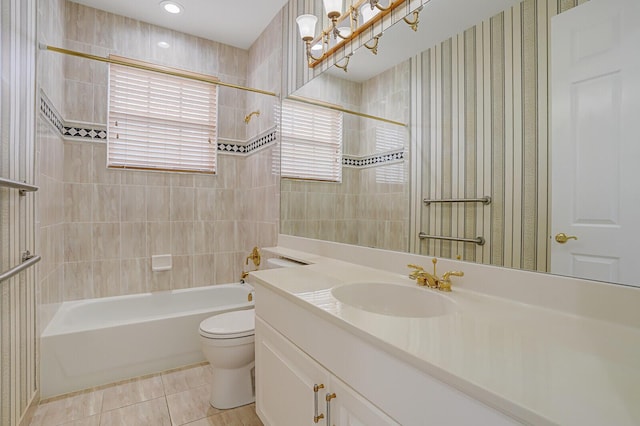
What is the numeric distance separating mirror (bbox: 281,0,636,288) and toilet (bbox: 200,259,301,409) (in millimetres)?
848

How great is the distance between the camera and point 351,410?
0.84 metres

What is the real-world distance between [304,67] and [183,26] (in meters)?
1.40

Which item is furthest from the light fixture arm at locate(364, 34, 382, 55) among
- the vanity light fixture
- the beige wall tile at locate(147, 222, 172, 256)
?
the beige wall tile at locate(147, 222, 172, 256)

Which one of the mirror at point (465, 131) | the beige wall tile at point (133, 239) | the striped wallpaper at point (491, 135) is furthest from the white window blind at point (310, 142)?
the beige wall tile at point (133, 239)

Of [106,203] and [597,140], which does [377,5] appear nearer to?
[597,140]

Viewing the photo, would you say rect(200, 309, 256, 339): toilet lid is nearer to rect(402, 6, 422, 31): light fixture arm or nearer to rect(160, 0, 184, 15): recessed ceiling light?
rect(402, 6, 422, 31): light fixture arm

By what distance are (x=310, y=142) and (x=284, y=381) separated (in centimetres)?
144

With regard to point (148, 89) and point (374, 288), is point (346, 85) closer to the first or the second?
point (374, 288)

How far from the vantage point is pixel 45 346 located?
1.81 m

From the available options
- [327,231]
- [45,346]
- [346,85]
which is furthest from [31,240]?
[346,85]

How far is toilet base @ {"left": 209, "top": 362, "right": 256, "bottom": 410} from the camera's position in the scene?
5.71ft

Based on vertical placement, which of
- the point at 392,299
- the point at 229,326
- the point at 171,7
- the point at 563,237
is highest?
the point at 171,7

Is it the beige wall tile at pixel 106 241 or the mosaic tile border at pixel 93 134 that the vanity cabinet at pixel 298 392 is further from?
the beige wall tile at pixel 106 241

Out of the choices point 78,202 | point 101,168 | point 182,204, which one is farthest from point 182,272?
point 101,168
